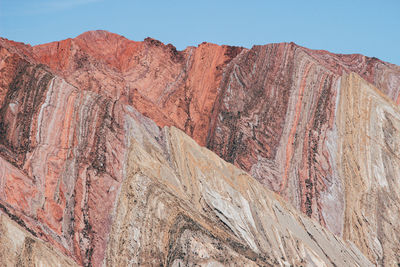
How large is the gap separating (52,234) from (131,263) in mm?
2727

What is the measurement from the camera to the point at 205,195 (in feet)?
87.4

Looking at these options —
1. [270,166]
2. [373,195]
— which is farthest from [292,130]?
[373,195]

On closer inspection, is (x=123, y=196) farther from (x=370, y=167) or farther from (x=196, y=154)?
(x=370, y=167)

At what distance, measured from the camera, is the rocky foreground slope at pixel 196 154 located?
2342 cm

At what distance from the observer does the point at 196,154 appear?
93.7 ft

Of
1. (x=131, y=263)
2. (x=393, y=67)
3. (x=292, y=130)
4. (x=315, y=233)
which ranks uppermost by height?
(x=393, y=67)

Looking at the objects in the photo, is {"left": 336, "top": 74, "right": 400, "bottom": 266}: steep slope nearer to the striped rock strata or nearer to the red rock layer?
the red rock layer

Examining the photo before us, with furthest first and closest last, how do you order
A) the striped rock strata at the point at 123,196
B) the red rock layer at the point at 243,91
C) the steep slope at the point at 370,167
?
1. the red rock layer at the point at 243,91
2. the steep slope at the point at 370,167
3. the striped rock strata at the point at 123,196

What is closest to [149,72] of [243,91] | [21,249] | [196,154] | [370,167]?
[243,91]

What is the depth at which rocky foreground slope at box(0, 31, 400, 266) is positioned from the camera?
23422 mm

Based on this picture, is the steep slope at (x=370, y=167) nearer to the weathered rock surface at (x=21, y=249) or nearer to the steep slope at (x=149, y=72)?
the steep slope at (x=149, y=72)

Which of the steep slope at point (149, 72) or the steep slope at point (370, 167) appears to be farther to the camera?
the steep slope at point (149, 72)

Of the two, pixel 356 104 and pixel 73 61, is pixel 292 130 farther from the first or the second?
pixel 73 61

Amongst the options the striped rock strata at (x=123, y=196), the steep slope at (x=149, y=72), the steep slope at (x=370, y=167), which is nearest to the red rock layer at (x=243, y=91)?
the steep slope at (x=149, y=72)
